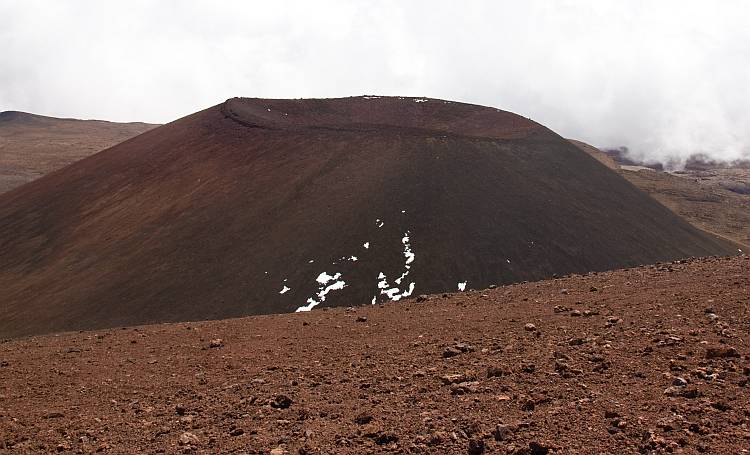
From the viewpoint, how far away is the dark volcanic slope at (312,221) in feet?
75.4

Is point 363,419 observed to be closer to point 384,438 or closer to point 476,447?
point 384,438

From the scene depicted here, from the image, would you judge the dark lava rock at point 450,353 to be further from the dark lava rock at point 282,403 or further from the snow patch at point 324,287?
the snow patch at point 324,287

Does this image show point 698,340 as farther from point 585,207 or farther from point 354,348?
point 585,207

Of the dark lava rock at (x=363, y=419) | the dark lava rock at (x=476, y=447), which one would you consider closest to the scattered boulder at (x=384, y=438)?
the dark lava rock at (x=363, y=419)

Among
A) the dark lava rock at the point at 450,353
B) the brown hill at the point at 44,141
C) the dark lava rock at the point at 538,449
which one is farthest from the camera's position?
the brown hill at the point at 44,141

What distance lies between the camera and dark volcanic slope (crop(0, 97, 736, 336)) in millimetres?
22984

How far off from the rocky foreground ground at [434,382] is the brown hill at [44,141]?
264ft

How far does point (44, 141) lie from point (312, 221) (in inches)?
4941

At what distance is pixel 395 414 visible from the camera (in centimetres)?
726

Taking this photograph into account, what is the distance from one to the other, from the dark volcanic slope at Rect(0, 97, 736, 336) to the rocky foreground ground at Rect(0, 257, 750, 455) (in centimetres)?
919

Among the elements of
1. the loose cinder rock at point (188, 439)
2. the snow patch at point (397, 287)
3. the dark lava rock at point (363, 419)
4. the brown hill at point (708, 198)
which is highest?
the brown hill at point (708, 198)

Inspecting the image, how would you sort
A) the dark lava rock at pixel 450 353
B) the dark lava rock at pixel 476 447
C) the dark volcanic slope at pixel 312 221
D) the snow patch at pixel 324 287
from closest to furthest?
the dark lava rock at pixel 476 447 < the dark lava rock at pixel 450 353 < the snow patch at pixel 324 287 < the dark volcanic slope at pixel 312 221

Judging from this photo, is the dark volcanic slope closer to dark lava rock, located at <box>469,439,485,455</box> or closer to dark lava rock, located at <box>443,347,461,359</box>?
dark lava rock, located at <box>443,347,461,359</box>

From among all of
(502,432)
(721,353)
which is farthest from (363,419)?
(721,353)
